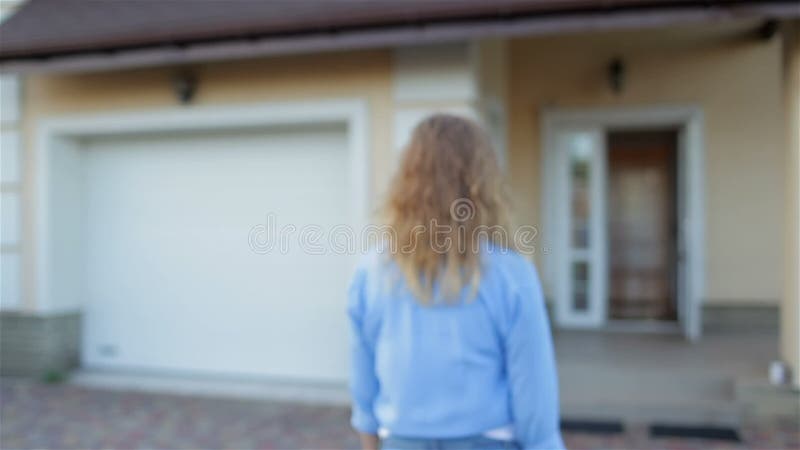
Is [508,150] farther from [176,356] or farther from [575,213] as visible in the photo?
[176,356]

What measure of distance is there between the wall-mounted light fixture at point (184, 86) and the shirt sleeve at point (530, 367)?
177 inches

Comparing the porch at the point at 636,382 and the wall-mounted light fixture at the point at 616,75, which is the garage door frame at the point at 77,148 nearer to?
the porch at the point at 636,382

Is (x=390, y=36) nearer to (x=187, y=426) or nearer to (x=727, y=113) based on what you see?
(x=187, y=426)

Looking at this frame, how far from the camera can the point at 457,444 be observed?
1.58m

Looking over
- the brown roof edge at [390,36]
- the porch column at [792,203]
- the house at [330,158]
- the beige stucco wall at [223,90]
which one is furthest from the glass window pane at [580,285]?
the brown roof edge at [390,36]

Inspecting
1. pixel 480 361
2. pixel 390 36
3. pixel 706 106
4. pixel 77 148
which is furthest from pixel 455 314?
pixel 706 106

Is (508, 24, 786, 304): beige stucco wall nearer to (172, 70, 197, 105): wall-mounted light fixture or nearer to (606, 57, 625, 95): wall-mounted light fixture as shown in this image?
(606, 57, 625, 95): wall-mounted light fixture

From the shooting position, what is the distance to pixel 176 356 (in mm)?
5863

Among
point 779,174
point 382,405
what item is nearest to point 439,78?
point 382,405

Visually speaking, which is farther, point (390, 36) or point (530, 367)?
point (390, 36)

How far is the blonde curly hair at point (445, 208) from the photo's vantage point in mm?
1597

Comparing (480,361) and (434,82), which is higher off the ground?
(434,82)

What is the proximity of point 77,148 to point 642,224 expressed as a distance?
640 cm

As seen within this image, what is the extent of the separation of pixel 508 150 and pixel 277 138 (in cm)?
286
